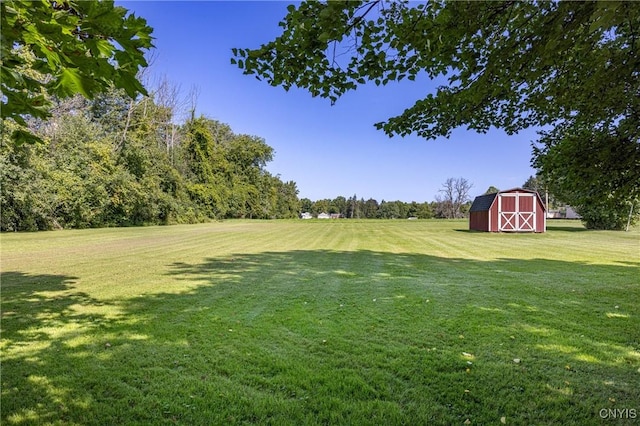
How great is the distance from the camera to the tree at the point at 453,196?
67.9 meters

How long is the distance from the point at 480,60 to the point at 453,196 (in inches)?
2792

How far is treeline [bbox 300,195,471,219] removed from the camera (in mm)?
77281

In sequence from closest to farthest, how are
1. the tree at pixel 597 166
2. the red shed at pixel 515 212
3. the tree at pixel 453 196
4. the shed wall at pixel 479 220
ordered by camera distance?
the tree at pixel 597 166 < the red shed at pixel 515 212 < the shed wall at pixel 479 220 < the tree at pixel 453 196

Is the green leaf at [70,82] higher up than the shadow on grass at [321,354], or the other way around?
the green leaf at [70,82]

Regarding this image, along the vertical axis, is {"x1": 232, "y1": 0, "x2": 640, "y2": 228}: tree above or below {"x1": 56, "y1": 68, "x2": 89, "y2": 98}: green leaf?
above

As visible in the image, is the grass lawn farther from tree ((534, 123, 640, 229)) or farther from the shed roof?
the shed roof

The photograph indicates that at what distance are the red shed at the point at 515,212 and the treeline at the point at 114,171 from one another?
1067 inches

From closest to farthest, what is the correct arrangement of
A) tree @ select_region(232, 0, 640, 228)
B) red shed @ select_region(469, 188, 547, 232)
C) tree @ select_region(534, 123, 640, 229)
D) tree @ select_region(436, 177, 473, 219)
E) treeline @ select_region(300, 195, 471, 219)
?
tree @ select_region(232, 0, 640, 228)
tree @ select_region(534, 123, 640, 229)
red shed @ select_region(469, 188, 547, 232)
tree @ select_region(436, 177, 473, 219)
treeline @ select_region(300, 195, 471, 219)

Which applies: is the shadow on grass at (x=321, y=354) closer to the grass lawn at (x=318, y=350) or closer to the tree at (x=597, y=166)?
the grass lawn at (x=318, y=350)

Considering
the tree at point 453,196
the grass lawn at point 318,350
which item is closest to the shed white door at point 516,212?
the grass lawn at point 318,350

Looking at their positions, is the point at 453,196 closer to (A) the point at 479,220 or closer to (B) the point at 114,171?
(A) the point at 479,220

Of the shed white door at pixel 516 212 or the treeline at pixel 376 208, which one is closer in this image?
the shed white door at pixel 516 212

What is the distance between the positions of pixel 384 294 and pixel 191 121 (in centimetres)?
4598

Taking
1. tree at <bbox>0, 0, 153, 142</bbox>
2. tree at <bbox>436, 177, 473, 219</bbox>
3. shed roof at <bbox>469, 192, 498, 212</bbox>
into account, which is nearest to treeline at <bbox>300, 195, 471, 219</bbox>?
tree at <bbox>436, 177, 473, 219</bbox>
